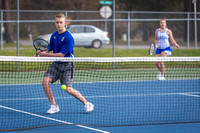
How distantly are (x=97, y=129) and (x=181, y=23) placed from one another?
754 inches

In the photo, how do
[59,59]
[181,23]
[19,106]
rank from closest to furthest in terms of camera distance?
[59,59], [19,106], [181,23]

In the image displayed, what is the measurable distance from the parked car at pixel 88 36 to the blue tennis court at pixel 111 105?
9.22 m

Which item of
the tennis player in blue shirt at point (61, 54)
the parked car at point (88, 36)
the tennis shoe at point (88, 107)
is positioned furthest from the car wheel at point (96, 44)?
the tennis player in blue shirt at point (61, 54)

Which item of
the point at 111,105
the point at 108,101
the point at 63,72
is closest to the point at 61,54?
the point at 63,72

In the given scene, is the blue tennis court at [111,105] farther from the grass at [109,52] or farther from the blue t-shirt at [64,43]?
the grass at [109,52]

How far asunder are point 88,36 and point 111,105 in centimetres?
1289

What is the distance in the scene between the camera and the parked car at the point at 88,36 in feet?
65.2

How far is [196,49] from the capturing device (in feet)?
58.6

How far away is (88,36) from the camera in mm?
20438

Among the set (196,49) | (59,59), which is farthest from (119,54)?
(59,59)

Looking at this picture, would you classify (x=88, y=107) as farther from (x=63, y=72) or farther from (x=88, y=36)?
(x=88, y=36)

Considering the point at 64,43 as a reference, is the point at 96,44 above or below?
above

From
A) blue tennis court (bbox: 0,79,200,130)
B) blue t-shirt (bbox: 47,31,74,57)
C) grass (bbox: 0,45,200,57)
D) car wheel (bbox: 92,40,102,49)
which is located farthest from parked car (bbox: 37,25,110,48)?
blue t-shirt (bbox: 47,31,74,57)

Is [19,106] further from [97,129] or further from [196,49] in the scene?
[196,49]
